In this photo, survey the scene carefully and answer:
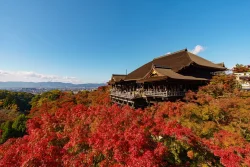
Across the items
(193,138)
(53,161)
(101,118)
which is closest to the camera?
(53,161)

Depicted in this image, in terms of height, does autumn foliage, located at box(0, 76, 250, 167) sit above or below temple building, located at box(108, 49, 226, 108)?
below

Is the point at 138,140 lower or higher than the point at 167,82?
lower

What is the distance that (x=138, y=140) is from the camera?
5.98 meters

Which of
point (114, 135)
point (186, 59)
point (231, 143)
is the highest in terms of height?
point (186, 59)

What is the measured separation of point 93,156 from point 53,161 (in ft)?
5.03

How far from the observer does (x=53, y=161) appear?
5.29 meters

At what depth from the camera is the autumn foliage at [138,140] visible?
221 inches

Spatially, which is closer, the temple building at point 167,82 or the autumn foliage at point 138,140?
the autumn foliage at point 138,140

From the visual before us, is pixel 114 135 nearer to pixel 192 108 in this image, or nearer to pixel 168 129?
pixel 168 129

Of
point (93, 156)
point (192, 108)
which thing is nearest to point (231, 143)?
point (192, 108)

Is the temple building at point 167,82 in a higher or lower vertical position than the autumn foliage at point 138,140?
higher

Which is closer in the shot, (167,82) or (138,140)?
(138,140)

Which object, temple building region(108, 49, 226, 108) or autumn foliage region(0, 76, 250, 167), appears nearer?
autumn foliage region(0, 76, 250, 167)

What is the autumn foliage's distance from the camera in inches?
221
